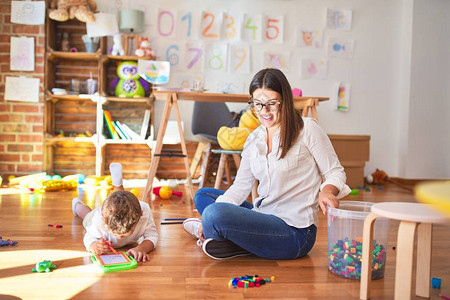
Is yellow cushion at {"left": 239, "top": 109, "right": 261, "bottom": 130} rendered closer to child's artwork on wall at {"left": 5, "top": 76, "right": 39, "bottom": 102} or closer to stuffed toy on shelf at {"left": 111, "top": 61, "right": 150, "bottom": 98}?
stuffed toy on shelf at {"left": 111, "top": 61, "right": 150, "bottom": 98}

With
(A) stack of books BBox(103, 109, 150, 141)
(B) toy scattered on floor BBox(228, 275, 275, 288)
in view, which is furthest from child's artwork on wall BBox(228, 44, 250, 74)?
(B) toy scattered on floor BBox(228, 275, 275, 288)

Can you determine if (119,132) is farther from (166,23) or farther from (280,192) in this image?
(280,192)

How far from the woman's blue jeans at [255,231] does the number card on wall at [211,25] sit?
324 cm

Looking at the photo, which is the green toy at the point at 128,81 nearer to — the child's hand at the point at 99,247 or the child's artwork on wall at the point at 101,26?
the child's artwork on wall at the point at 101,26

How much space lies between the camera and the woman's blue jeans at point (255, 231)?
5.43 feet

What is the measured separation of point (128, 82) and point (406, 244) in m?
3.56

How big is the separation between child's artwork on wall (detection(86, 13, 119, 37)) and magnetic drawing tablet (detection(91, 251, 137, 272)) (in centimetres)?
301

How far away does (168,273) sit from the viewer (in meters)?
1.57

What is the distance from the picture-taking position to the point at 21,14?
4.23 metres

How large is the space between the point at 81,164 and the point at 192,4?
1.96 metres

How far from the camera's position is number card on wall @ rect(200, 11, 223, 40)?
15.2 feet

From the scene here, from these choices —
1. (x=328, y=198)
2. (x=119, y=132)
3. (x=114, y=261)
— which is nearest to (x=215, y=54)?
(x=119, y=132)

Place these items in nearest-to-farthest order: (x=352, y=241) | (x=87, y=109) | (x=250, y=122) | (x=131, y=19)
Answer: (x=352, y=241)
(x=250, y=122)
(x=131, y=19)
(x=87, y=109)

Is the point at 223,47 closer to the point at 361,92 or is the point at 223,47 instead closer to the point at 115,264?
the point at 361,92
